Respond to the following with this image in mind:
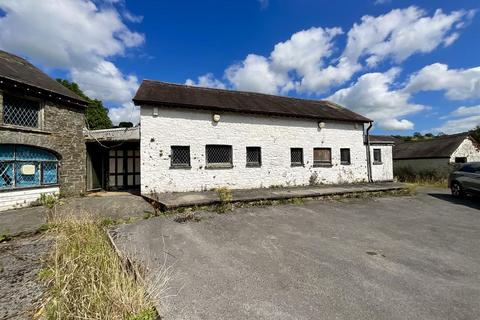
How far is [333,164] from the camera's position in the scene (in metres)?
13.5

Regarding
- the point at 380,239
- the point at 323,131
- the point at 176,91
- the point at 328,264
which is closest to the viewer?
the point at 328,264

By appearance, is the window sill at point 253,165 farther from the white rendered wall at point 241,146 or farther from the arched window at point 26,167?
the arched window at point 26,167

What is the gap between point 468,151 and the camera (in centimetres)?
1988

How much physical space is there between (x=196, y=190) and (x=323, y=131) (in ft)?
26.3

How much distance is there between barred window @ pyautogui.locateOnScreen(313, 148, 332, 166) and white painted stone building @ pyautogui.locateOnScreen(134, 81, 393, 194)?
6 cm

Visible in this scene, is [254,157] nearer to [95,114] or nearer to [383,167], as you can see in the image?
[383,167]

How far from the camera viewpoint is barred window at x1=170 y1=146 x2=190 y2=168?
410 inches

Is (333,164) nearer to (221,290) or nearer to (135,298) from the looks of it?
(221,290)

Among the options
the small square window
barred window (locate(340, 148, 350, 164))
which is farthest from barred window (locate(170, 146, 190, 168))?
the small square window

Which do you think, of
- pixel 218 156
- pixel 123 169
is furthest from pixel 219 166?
pixel 123 169

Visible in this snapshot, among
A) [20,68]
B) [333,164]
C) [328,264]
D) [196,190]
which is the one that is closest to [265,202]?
[196,190]

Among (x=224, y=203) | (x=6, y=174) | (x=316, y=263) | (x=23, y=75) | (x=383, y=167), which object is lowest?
(x=316, y=263)

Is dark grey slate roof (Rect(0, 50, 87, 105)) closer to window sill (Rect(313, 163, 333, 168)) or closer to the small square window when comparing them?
window sill (Rect(313, 163, 333, 168))

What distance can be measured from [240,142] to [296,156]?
3.43 m
